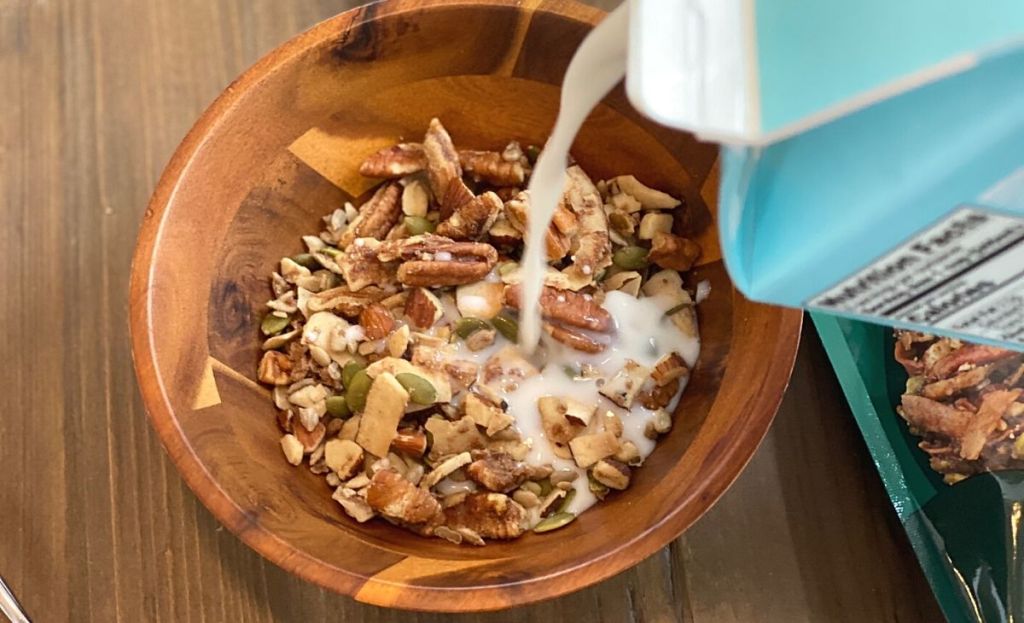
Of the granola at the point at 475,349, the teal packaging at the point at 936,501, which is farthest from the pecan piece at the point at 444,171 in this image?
the teal packaging at the point at 936,501

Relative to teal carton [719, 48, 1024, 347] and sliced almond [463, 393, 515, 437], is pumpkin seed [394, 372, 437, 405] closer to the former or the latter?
sliced almond [463, 393, 515, 437]

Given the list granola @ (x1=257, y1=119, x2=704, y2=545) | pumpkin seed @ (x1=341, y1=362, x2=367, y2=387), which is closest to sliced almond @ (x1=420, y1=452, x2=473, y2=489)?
granola @ (x1=257, y1=119, x2=704, y2=545)

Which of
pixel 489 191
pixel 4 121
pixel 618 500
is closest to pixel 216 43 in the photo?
pixel 4 121

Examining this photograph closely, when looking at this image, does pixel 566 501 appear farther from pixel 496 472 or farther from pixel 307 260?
pixel 307 260

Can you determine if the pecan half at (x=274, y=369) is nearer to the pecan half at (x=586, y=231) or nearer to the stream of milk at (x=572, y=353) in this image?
the stream of milk at (x=572, y=353)

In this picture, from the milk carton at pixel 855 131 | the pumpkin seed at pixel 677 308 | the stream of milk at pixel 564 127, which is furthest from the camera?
the pumpkin seed at pixel 677 308

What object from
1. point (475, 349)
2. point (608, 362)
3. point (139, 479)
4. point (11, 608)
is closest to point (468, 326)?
point (475, 349)

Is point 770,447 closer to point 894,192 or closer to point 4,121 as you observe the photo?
point 894,192
